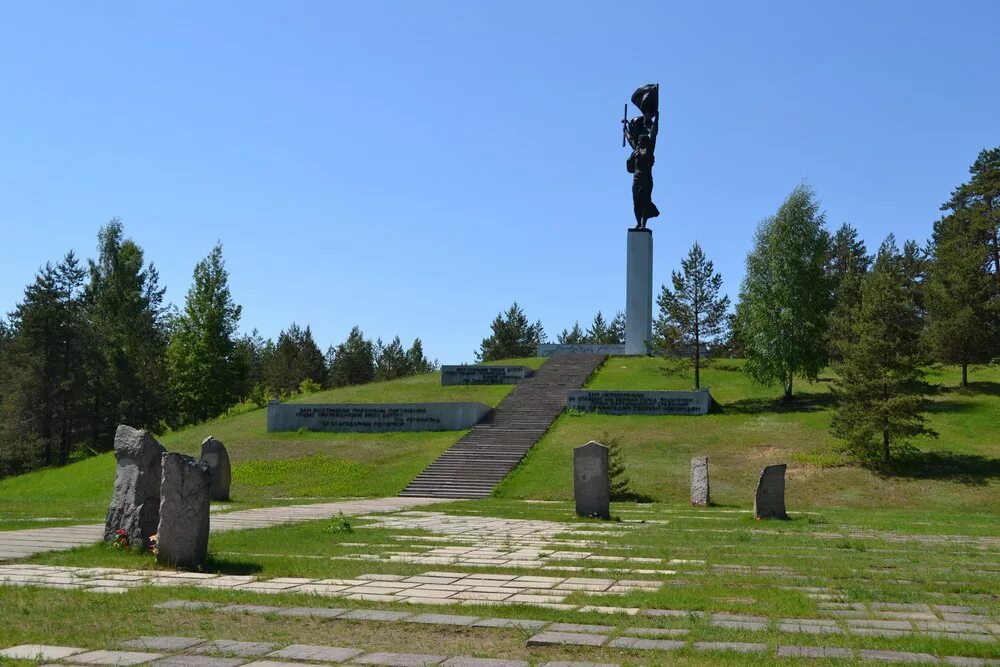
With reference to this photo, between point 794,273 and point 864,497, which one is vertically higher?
point 794,273

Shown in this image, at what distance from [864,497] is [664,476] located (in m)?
6.00

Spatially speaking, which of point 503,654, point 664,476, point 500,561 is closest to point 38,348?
point 664,476

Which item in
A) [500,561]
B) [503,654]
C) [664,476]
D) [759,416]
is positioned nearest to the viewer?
[503,654]

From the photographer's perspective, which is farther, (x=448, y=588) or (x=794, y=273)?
(x=794, y=273)

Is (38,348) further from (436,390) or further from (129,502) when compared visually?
(129,502)

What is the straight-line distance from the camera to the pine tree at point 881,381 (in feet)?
96.8

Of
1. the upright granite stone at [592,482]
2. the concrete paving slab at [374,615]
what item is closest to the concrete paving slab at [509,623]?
the concrete paving slab at [374,615]

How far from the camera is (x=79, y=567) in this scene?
10.6 metres

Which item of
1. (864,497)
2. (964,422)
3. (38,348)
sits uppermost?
(38,348)

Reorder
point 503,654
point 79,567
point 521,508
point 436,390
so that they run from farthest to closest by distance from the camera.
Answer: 1. point 436,390
2. point 521,508
3. point 79,567
4. point 503,654

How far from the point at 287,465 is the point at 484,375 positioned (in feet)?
52.8

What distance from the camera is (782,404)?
40531mm

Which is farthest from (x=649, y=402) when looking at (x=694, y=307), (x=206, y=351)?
(x=206, y=351)

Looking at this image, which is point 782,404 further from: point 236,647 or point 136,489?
point 236,647
